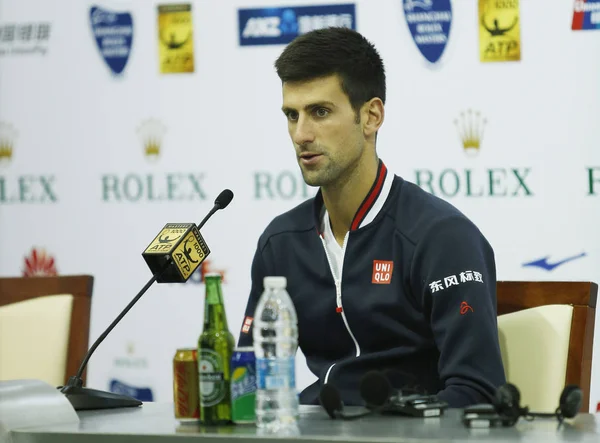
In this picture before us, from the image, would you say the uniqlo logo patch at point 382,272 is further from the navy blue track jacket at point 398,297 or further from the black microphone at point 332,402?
the black microphone at point 332,402

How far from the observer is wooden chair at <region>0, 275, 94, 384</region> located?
8.63 ft

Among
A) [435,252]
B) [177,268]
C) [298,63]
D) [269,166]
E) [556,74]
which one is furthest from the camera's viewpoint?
[269,166]

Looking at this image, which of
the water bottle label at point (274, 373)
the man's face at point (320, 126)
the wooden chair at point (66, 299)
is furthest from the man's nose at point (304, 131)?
the water bottle label at point (274, 373)

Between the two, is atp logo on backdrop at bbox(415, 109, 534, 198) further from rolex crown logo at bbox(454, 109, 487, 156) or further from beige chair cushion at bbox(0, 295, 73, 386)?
beige chair cushion at bbox(0, 295, 73, 386)

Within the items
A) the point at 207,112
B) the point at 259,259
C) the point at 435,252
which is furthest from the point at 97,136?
the point at 435,252

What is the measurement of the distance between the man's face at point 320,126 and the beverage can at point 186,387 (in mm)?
780

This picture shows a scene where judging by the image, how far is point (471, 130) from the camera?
10.5ft

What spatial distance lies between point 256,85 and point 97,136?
2.00 ft

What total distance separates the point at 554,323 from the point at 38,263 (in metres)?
2.09

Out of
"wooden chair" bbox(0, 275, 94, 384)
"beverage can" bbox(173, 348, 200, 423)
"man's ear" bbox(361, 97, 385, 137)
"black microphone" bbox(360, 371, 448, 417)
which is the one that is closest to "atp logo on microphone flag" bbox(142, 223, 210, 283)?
"beverage can" bbox(173, 348, 200, 423)

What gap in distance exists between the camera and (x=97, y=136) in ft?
11.8

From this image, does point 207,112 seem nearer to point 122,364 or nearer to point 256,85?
point 256,85

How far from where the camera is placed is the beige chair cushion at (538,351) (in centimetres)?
213

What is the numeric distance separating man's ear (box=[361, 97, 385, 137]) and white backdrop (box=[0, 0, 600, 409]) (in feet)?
2.51
